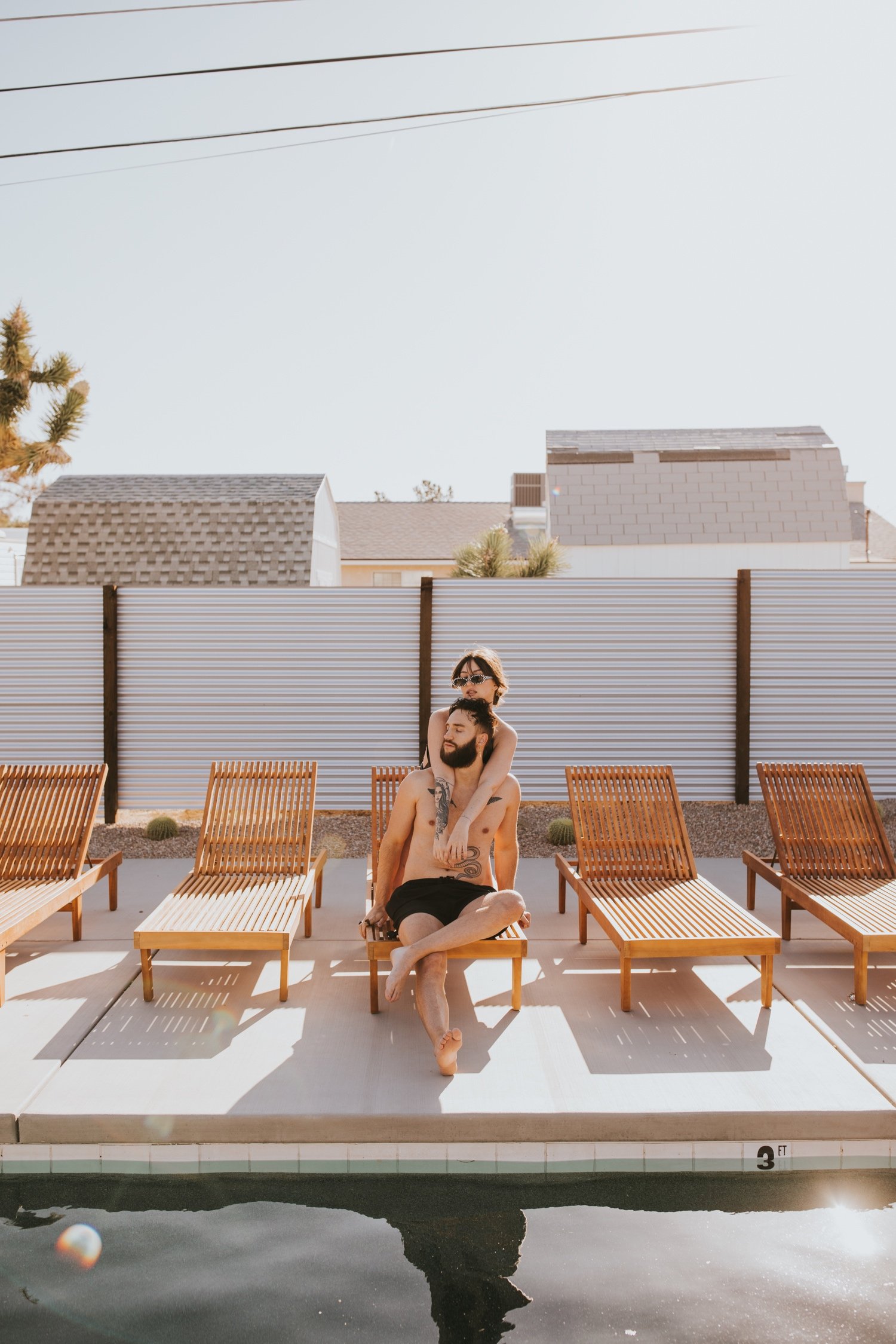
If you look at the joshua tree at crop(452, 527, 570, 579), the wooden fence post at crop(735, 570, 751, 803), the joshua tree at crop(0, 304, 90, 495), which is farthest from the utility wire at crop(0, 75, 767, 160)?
the joshua tree at crop(452, 527, 570, 579)

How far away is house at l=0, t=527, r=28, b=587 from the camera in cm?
1719

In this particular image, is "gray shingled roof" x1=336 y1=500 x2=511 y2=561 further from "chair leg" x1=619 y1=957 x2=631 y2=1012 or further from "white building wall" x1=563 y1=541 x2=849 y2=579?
"chair leg" x1=619 y1=957 x2=631 y2=1012

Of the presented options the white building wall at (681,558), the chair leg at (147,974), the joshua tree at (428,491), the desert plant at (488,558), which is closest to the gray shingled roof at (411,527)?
the white building wall at (681,558)

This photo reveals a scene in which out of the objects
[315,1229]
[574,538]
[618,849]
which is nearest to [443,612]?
[618,849]

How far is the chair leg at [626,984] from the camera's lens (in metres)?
3.68

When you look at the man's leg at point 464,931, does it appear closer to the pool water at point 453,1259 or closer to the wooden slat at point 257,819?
the pool water at point 453,1259

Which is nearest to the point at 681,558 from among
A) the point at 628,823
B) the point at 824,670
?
the point at 824,670

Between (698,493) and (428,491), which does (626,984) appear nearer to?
(698,493)

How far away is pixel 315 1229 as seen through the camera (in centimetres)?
262

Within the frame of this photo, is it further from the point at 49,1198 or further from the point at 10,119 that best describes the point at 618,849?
the point at 10,119

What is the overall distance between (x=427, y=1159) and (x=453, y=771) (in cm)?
160

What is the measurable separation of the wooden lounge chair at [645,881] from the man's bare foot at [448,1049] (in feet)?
2.85

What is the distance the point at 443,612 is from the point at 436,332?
9.02 m

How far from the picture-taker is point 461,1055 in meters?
3.32
